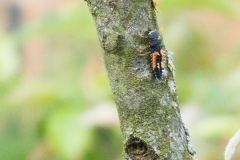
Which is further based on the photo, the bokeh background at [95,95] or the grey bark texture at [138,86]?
the bokeh background at [95,95]

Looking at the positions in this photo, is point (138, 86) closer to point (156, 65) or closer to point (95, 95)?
point (156, 65)

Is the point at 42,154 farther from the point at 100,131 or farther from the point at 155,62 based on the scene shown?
the point at 155,62

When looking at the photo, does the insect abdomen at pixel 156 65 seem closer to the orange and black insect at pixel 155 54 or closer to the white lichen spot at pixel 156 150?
the orange and black insect at pixel 155 54

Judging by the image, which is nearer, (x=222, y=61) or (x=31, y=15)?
(x=222, y=61)

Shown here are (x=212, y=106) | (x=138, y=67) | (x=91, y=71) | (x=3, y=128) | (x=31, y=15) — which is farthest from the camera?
(x=31, y=15)

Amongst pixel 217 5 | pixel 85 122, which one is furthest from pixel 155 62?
pixel 217 5

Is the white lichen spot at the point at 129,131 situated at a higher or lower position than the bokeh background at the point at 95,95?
lower

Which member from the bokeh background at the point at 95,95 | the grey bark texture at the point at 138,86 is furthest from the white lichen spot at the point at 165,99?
the bokeh background at the point at 95,95
